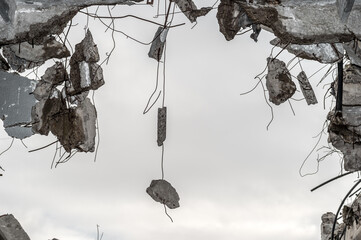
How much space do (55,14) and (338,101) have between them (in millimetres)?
1914

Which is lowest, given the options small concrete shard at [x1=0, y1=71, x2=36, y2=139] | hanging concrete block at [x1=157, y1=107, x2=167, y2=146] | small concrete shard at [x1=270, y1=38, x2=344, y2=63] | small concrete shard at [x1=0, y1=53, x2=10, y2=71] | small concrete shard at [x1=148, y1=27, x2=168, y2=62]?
hanging concrete block at [x1=157, y1=107, x2=167, y2=146]

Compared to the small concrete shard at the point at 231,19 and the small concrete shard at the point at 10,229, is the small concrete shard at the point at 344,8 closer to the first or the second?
the small concrete shard at the point at 231,19

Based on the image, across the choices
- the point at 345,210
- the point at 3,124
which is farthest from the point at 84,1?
the point at 345,210

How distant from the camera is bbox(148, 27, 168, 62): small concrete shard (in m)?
2.99

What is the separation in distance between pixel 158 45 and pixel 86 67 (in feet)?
1.55

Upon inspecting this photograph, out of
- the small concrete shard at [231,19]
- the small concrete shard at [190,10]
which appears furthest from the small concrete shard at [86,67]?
the small concrete shard at [231,19]

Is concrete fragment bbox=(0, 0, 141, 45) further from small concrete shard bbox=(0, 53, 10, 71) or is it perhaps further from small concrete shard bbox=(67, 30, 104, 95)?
small concrete shard bbox=(0, 53, 10, 71)

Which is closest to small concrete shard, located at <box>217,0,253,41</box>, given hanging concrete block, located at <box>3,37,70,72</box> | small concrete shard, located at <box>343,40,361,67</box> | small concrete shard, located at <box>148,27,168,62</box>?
small concrete shard, located at <box>148,27,168,62</box>

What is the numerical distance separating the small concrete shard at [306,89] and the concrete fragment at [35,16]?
1.48 metres

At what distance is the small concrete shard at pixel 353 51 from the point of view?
9.68 feet

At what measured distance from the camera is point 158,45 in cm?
303

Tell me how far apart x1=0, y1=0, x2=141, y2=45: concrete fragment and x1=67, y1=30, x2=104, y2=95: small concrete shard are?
705 mm

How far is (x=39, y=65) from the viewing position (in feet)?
10.7

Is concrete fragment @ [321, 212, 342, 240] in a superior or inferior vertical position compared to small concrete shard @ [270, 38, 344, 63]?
superior
